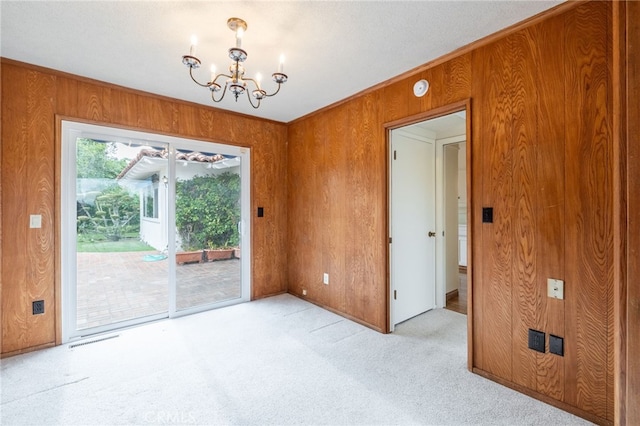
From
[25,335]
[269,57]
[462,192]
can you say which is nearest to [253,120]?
[269,57]

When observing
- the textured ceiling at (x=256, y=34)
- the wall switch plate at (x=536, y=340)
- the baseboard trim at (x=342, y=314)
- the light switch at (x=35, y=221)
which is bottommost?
the baseboard trim at (x=342, y=314)

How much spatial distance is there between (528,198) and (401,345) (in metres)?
1.69

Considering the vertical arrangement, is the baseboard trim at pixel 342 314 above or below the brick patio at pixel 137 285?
below

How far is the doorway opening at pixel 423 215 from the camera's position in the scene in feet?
10.4

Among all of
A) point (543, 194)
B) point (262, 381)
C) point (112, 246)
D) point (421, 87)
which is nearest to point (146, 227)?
point (112, 246)

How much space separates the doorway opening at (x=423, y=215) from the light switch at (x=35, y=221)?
3358 millimetres

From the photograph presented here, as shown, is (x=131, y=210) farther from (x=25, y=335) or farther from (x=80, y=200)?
(x=25, y=335)

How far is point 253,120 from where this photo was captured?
4027mm

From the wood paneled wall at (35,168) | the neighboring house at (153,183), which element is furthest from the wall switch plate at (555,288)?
the wood paneled wall at (35,168)

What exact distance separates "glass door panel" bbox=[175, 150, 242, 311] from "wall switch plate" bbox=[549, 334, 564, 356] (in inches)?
133

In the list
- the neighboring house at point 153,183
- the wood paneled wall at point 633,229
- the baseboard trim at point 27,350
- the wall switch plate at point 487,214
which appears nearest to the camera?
the wood paneled wall at point 633,229

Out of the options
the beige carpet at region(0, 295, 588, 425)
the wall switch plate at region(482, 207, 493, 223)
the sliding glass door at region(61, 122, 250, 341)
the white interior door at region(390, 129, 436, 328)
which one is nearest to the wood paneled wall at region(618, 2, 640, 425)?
the beige carpet at region(0, 295, 588, 425)

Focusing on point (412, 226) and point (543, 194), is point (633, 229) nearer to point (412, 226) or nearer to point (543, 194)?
point (543, 194)

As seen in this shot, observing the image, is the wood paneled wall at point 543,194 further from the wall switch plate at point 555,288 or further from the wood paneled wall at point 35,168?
the wood paneled wall at point 35,168
